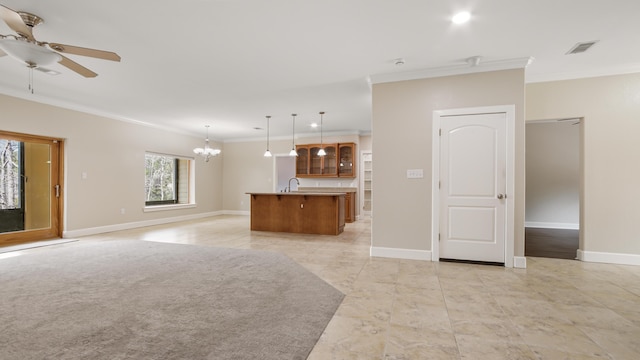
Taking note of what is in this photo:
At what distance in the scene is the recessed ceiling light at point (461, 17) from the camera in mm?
2627

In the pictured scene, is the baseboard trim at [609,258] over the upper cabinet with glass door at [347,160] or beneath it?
beneath

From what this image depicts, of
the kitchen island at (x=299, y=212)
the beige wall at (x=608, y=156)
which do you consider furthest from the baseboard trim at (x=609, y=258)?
the kitchen island at (x=299, y=212)

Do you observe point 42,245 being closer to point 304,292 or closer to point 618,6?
point 304,292

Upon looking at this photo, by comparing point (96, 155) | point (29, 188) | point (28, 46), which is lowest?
point (29, 188)

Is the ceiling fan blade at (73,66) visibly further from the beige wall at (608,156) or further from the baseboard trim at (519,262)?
the beige wall at (608,156)

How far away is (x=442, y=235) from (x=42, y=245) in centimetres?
646

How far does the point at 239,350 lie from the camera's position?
1.80 meters

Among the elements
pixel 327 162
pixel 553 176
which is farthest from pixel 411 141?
pixel 553 176

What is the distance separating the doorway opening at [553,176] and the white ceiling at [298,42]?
3.71m

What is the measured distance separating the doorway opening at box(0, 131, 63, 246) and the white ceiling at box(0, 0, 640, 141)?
0.87 metres

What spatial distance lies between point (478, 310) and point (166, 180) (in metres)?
8.35

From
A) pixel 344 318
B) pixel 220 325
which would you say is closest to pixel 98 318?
pixel 220 325

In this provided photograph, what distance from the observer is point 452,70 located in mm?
3805

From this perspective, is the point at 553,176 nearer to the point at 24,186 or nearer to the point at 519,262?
the point at 519,262
